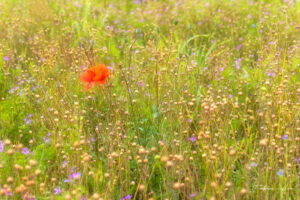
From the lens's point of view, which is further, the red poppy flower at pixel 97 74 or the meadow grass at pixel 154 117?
the red poppy flower at pixel 97 74

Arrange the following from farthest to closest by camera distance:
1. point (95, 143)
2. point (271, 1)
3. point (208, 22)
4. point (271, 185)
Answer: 1. point (271, 1)
2. point (208, 22)
3. point (95, 143)
4. point (271, 185)

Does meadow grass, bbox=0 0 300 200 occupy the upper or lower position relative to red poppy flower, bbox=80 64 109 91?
lower

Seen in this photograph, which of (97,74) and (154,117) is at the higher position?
(97,74)

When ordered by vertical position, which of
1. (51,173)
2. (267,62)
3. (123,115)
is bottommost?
(51,173)

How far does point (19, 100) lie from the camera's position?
2863 mm

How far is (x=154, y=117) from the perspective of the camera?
2506mm

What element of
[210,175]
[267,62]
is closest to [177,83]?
[267,62]

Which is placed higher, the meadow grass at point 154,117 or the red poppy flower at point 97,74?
the red poppy flower at point 97,74

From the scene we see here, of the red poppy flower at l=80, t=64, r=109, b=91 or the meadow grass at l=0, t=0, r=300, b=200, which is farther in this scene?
the red poppy flower at l=80, t=64, r=109, b=91

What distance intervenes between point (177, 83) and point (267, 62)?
776mm

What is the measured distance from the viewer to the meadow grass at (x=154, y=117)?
194 cm

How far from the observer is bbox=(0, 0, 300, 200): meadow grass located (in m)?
1.94

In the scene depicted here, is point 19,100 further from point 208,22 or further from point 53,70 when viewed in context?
point 208,22

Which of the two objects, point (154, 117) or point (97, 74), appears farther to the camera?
point (154, 117)
